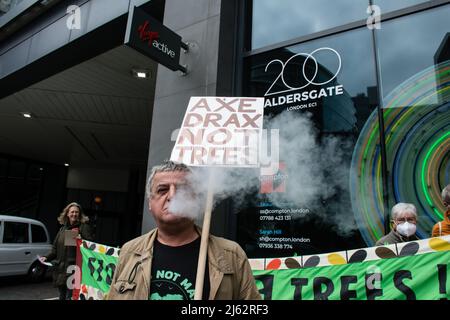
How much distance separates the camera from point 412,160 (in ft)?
12.1

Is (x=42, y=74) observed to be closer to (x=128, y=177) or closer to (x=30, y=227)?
(x=30, y=227)

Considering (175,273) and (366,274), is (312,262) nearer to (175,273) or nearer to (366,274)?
(366,274)

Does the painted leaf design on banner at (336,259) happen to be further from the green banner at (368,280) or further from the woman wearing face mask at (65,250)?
the woman wearing face mask at (65,250)

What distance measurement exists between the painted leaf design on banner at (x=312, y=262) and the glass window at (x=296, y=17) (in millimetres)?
3147

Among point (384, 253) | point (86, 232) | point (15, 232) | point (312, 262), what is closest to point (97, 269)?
point (86, 232)

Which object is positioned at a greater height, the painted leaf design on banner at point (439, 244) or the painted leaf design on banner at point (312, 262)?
the painted leaf design on banner at point (439, 244)

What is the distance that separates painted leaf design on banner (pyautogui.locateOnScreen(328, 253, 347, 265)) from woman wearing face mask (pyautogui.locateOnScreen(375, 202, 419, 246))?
1.68ft

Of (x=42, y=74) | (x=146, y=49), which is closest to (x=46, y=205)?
(x=42, y=74)

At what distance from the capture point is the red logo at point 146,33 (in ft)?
14.3

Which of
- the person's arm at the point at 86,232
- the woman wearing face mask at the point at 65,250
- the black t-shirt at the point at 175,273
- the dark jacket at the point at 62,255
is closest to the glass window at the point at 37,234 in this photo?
the woman wearing face mask at the point at 65,250

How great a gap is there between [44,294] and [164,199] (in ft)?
23.6

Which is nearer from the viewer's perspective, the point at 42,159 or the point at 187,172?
the point at 187,172

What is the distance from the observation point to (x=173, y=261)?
5.99ft
